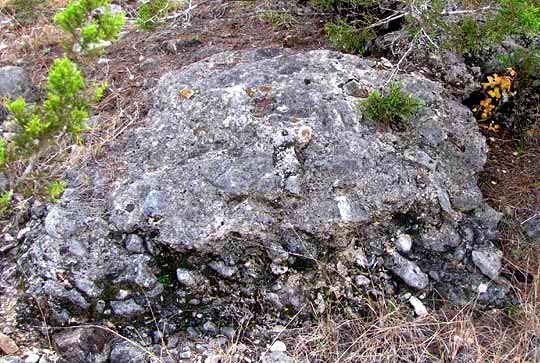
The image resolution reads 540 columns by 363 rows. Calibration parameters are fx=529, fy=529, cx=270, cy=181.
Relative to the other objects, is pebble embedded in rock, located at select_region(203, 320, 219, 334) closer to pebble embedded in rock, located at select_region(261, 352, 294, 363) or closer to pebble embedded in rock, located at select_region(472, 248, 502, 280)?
pebble embedded in rock, located at select_region(261, 352, 294, 363)

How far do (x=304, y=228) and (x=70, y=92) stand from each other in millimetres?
1341

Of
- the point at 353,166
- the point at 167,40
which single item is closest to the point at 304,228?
the point at 353,166

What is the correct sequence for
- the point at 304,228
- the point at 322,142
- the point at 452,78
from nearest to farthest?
the point at 304,228 < the point at 322,142 < the point at 452,78

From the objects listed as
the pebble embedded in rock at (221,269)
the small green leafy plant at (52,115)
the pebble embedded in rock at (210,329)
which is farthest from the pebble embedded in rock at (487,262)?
the small green leafy plant at (52,115)

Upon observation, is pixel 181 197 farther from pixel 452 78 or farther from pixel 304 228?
pixel 452 78

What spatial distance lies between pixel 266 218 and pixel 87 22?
128cm

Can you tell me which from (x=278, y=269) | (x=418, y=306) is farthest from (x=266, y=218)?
(x=418, y=306)

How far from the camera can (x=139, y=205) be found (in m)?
2.85

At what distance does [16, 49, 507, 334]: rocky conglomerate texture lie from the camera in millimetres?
2721

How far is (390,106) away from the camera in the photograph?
3135 millimetres

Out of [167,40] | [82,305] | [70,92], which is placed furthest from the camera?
[167,40]

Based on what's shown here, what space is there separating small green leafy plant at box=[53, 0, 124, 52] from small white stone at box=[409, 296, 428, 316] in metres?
2.00

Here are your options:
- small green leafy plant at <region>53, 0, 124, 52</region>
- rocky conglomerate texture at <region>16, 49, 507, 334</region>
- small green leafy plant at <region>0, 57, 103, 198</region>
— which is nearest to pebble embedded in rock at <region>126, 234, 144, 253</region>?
rocky conglomerate texture at <region>16, 49, 507, 334</region>

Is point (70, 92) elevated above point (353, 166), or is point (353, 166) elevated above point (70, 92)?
point (70, 92)
